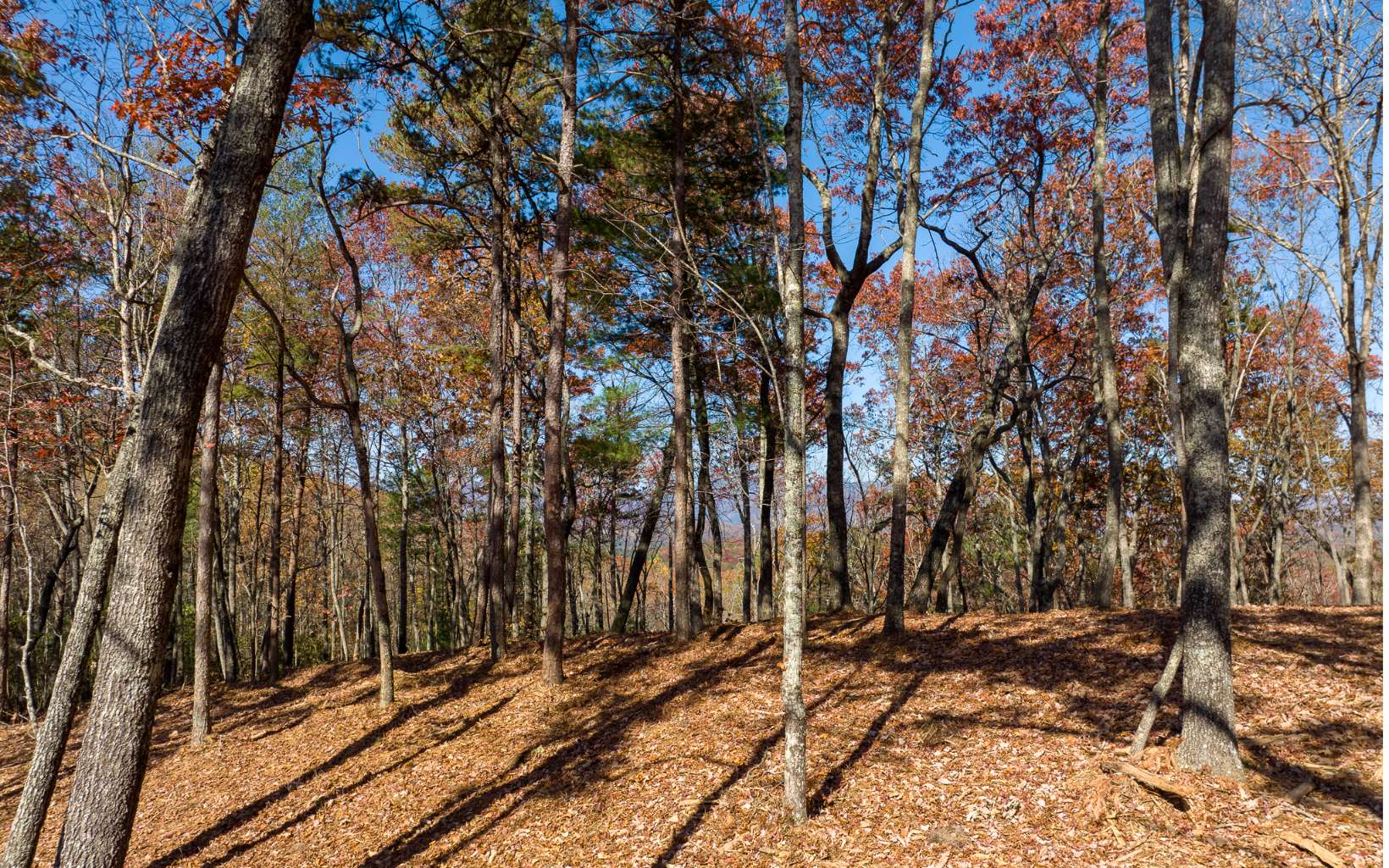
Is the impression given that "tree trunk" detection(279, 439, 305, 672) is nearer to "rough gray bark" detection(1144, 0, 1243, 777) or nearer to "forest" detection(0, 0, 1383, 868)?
"forest" detection(0, 0, 1383, 868)

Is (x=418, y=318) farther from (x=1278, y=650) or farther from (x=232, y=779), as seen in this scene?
(x=1278, y=650)

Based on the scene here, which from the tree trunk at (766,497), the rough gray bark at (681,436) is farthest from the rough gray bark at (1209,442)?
the tree trunk at (766,497)

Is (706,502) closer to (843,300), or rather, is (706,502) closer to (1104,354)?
(843,300)

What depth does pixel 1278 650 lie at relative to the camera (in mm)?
7066

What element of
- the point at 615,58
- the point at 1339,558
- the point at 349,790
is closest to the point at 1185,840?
the point at 349,790

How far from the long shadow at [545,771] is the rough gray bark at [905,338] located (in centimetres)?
268

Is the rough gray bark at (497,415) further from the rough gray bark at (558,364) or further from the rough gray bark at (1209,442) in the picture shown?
the rough gray bark at (1209,442)

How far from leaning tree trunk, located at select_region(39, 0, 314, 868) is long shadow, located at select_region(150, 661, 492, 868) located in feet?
12.6

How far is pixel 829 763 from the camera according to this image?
5.98 m

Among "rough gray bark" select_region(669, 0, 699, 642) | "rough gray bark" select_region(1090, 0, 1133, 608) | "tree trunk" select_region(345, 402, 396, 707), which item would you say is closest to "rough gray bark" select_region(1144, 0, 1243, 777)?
"rough gray bark" select_region(1090, 0, 1133, 608)

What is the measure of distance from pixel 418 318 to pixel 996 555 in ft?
77.3

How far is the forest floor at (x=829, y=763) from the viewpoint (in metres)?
4.47

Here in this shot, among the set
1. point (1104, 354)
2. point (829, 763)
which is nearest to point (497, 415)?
point (829, 763)

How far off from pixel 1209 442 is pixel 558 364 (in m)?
7.48
